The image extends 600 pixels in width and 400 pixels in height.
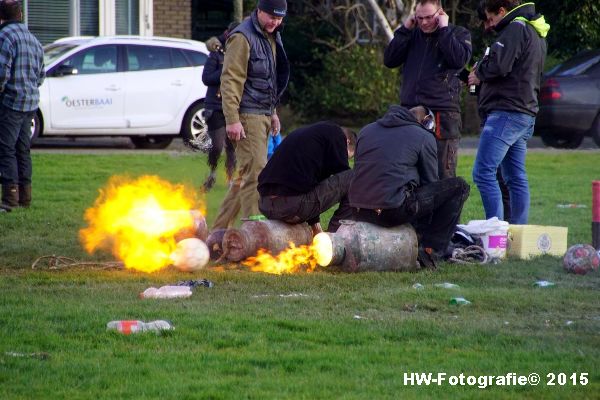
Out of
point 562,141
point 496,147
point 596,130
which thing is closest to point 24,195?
point 496,147

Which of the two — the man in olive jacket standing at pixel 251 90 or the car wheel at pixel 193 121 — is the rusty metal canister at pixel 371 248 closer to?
the man in olive jacket standing at pixel 251 90

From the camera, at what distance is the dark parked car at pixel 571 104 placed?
787 inches

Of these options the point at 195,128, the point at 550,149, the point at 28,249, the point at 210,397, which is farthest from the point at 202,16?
the point at 210,397

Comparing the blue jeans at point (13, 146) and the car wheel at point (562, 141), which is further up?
the blue jeans at point (13, 146)

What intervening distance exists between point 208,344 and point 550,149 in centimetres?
1507

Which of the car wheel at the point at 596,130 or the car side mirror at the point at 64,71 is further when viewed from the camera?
the car wheel at the point at 596,130

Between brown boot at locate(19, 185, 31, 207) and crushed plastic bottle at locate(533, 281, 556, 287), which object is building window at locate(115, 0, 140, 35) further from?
crushed plastic bottle at locate(533, 281, 556, 287)

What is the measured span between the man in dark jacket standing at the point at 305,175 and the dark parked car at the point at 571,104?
11.0 m

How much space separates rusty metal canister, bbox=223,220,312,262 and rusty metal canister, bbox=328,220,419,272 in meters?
0.41

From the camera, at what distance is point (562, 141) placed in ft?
69.7

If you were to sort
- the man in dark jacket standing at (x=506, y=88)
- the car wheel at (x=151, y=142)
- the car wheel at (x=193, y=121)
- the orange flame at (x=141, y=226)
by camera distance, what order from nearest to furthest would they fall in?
the orange flame at (x=141, y=226) → the man in dark jacket standing at (x=506, y=88) → the car wheel at (x=193, y=121) → the car wheel at (x=151, y=142)

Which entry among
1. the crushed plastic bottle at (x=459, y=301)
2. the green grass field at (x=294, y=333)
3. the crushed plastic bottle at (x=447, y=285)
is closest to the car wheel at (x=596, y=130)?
the green grass field at (x=294, y=333)

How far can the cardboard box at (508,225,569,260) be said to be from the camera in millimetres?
10016

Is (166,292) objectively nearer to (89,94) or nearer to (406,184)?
(406,184)
